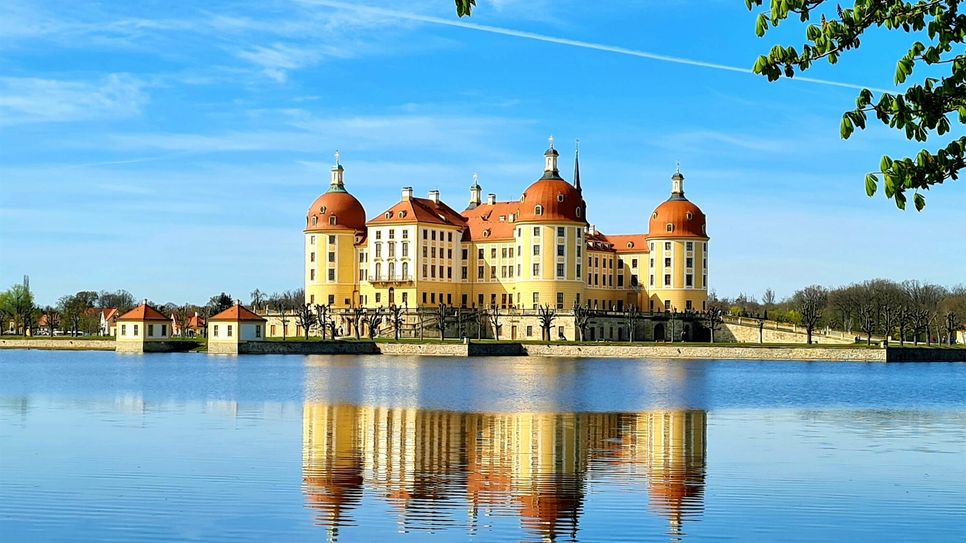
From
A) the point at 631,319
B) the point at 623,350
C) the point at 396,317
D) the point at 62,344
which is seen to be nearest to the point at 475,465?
the point at 623,350

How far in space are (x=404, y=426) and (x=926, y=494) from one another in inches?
502

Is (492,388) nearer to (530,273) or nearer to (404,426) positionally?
(404,426)

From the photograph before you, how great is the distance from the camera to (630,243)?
4281 inches

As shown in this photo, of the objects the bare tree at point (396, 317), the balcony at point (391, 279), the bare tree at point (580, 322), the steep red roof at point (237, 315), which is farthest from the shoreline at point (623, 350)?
the balcony at point (391, 279)

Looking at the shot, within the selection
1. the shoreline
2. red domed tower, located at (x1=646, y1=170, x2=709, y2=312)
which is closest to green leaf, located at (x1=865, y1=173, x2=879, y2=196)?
the shoreline

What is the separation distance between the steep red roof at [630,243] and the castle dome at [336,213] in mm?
22190

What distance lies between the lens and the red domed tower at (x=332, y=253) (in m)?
102

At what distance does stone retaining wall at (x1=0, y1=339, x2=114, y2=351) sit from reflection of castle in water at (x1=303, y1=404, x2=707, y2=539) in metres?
67.9

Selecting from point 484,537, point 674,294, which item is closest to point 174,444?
point 484,537

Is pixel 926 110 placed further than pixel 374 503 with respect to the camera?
No

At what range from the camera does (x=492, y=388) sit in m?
44.1

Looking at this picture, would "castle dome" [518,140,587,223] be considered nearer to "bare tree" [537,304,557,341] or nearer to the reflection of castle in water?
"bare tree" [537,304,557,341]

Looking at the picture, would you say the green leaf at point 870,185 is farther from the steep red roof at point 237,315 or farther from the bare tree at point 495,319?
the bare tree at point 495,319

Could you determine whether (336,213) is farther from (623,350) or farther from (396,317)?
(623,350)
